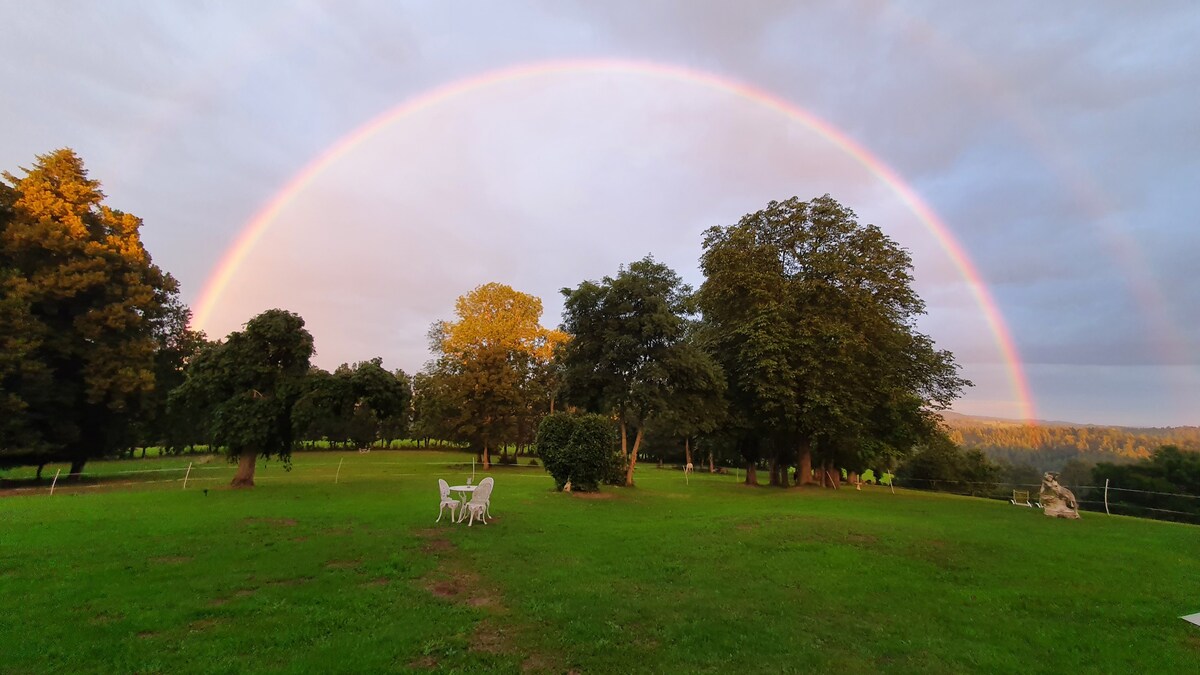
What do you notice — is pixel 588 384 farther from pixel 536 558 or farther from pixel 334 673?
pixel 334 673

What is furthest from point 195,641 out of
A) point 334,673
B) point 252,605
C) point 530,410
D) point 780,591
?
point 530,410

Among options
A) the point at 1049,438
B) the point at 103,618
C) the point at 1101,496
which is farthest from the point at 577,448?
the point at 1049,438

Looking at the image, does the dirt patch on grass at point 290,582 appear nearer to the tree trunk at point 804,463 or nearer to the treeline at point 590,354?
the treeline at point 590,354

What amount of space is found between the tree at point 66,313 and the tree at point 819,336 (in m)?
28.8

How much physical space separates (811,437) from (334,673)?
27062 millimetres

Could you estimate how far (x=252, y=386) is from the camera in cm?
2186

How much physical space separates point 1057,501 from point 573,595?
69.8ft

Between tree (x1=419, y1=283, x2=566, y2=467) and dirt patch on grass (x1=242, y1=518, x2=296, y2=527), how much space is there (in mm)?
26063

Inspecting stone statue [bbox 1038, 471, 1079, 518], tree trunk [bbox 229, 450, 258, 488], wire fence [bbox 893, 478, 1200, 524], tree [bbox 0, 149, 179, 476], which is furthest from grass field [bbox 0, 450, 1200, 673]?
wire fence [bbox 893, 478, 1200, 524]

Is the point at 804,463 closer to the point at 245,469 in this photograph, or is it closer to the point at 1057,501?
the point at 1057,501

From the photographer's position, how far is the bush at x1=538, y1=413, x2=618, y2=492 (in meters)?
21.5

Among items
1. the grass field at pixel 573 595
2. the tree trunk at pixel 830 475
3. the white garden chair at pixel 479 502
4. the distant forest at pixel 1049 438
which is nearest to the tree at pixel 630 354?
the grass field at pixel 573 595

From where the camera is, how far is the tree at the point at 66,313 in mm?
21422

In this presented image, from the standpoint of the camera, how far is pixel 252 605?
657 cm
